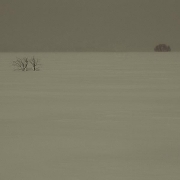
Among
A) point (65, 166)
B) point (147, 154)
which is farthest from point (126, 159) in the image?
point (65, 166)

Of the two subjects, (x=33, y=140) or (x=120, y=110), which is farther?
(x=120, y=110)

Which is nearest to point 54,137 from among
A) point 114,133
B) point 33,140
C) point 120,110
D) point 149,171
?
point 33,140

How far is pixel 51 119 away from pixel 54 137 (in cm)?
62

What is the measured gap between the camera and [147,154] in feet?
6.28

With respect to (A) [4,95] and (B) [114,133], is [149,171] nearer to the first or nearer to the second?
(B) [114,133]

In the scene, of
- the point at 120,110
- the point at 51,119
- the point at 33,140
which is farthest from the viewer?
the point at 120,110

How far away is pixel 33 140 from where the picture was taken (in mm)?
2205

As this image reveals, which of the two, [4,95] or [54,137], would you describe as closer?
[54,137]

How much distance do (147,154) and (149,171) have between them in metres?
0.28

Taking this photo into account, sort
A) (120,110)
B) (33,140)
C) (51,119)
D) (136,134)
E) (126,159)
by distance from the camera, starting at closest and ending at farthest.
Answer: (126,159), (33,140), (136,134), (51,119), (120,110)

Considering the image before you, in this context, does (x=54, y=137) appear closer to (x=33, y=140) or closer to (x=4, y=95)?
(x=33, y=140)

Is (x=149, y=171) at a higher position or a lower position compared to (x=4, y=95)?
lower

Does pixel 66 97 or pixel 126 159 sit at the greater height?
pixel 66 97

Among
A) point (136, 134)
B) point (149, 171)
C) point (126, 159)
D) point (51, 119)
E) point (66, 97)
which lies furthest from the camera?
point (66, 97)
